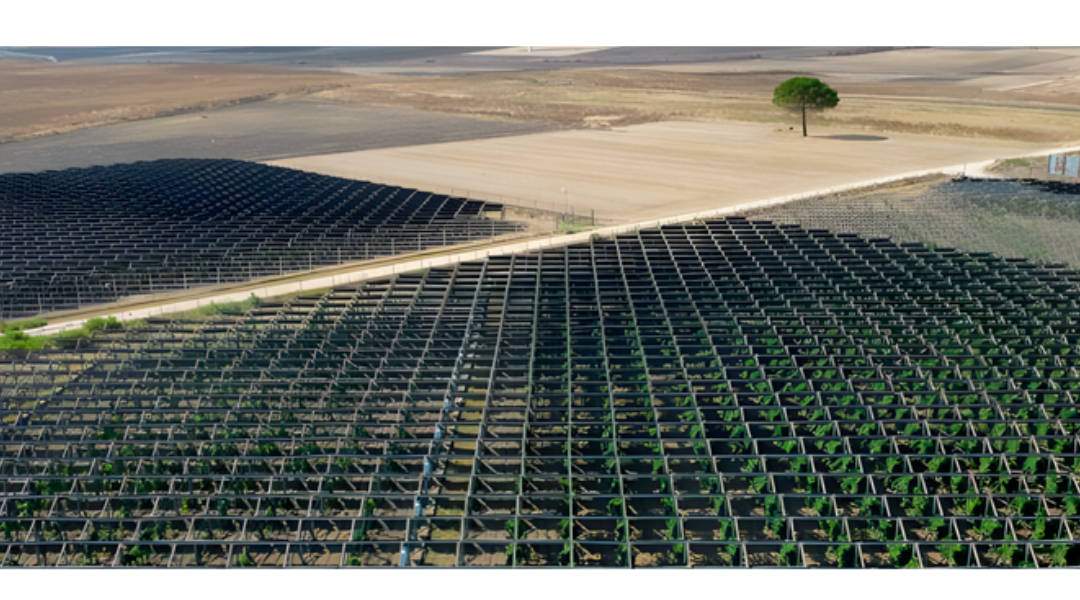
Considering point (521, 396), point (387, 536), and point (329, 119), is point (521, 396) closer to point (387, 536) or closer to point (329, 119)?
point (387, 536)

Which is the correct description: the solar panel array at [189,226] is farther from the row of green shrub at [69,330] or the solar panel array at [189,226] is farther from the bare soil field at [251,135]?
the bare soil field at [251,135]

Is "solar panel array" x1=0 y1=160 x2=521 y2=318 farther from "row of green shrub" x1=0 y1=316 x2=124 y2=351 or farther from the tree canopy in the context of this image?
the tree canopy

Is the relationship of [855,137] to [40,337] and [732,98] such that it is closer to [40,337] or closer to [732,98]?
[732,98]

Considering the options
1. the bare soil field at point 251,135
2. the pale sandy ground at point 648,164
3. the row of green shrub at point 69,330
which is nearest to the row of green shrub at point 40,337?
the row of green shrub at point 69,330

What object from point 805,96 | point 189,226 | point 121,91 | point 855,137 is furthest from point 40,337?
point 121,91

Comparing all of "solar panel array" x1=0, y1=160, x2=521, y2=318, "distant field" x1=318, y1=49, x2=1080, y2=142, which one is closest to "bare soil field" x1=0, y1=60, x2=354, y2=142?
"distant field" x1=318, y1=49, x2=1080, y2=142

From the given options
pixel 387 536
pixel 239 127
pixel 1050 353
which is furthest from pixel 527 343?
pixel 239 127

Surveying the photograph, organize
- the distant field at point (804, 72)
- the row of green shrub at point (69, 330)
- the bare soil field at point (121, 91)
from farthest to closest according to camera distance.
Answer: the bare soil field at point (121, 91)
the distant field at point (804, 72)
the row of green shrub at point (69, 330)
